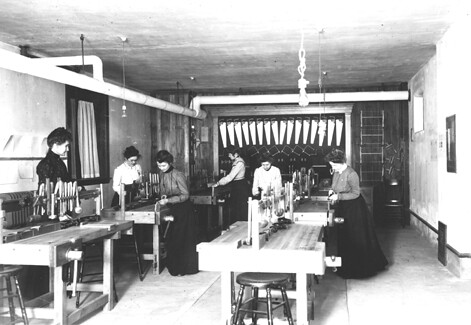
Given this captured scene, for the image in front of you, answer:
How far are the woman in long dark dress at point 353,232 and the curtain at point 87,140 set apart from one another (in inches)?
163

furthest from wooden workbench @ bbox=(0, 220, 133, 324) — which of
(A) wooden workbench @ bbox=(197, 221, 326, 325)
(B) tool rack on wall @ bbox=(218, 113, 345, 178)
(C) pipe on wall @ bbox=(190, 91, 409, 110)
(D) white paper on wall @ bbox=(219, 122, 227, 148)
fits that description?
(D) white paper on wall @ bbox=(219, 122, 227, 148)

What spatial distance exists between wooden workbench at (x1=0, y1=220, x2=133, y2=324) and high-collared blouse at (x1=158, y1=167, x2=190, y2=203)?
51.2 inches

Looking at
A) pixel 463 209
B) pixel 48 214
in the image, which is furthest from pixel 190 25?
pixel 463 209

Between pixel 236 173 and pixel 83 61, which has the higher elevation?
pixel 83 61

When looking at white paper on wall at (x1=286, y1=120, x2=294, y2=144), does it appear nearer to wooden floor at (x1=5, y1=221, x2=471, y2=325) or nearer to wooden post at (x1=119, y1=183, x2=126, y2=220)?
wooden floor at (x1=5, y1=221, x2=471, y2=325)

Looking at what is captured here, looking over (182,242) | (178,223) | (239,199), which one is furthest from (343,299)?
(239,199)

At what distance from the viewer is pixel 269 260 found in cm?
351

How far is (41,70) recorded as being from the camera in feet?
17.4

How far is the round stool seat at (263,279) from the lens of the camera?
3631 mm

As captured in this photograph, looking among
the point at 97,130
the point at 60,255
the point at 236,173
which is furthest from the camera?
the point at 97,130

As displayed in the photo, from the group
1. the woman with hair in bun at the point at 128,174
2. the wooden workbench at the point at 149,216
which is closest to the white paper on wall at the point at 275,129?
the woman with hair in bun at the point at 128,174

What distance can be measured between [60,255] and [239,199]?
5.18 m

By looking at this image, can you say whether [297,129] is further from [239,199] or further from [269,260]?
[269,260]

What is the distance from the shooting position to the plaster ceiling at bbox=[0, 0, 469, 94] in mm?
5152
